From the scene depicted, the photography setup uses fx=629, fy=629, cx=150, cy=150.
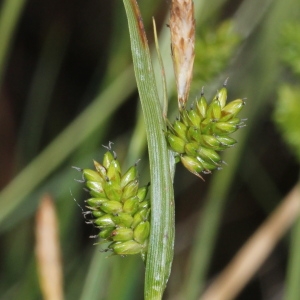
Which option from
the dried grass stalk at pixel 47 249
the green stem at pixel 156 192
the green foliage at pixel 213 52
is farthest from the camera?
the green foliage at pixel 213 52

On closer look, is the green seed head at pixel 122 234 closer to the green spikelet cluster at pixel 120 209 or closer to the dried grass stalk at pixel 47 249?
the green spikelet cluster at pixel 120 209

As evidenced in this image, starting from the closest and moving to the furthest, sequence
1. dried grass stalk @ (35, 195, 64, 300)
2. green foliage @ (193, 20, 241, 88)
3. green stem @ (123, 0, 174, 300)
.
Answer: green stem @ (123, 0, 174, 300) < dried grass stalk @ (35, 195, 64, 300) < green foliage @ (193, 20, 241, 88)

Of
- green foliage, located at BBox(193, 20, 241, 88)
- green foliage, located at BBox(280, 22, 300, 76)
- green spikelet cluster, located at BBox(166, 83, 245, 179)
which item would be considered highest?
green foliage, located at BBox(193, 20, 241, 88)

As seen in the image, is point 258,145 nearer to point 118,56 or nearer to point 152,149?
point 118,56

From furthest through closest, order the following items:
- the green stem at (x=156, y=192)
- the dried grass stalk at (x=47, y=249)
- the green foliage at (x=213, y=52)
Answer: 1. the green foliage at (x=213, y=52)
2. the dried grass stalk at (x=47, y=249)
3. the green stem at (x=156, y=192)

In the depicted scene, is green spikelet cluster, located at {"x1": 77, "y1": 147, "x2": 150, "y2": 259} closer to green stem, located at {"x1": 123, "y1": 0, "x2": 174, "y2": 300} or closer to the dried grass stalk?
green stem, located at {"x1": 123, "y1": 0, "x2": 174, "y2": 300}

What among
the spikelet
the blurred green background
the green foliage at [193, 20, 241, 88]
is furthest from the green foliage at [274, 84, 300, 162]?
the spikelet

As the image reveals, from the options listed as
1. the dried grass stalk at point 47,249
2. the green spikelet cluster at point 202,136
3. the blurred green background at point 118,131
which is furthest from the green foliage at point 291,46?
the green spikelet cluster at point 202,136

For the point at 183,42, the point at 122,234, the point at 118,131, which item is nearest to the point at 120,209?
the point at 122,234
